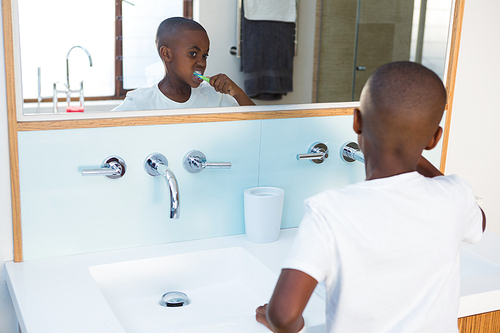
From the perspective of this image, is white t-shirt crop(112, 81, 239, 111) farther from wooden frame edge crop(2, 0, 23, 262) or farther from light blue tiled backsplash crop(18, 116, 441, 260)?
wooden frame edge crop(2, 0, 23, 262)

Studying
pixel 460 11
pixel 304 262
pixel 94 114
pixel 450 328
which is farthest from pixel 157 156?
pixel 460 11

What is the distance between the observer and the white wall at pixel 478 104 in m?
1.59

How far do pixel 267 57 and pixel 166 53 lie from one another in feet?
0.85

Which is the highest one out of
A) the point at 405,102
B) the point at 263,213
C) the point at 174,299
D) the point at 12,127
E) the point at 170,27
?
the point at 170,27

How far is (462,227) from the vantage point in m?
0.81

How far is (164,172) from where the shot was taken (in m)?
1.15

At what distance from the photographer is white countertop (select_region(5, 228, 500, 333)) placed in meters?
0.93

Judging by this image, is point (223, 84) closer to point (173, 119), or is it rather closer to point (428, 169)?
point (173, 119)

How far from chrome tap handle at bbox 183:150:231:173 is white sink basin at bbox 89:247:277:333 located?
209mm

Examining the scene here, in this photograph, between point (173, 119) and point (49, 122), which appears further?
point (173, 119)

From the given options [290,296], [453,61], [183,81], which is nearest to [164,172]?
[183,81]

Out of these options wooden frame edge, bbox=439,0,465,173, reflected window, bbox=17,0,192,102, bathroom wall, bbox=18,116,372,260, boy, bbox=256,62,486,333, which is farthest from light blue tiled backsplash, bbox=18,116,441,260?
boy, bbox=256,62,486,333

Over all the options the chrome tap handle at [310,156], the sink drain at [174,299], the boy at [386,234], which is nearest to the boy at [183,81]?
the chrome tap handle at [310,156]

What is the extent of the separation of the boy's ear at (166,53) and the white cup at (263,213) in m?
0.39
